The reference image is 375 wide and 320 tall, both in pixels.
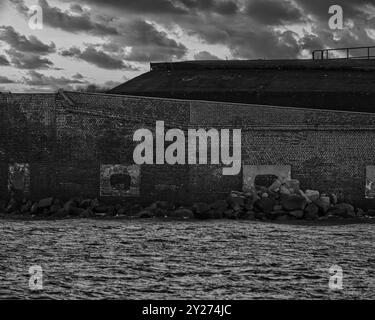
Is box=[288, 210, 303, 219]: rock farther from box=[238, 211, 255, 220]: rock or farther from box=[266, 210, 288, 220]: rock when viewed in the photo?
box=[238, 211, 255, 220]: rock

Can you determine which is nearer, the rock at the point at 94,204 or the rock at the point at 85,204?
the rock at the point at 94,204

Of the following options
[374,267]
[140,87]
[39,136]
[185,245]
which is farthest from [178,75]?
[374,267]

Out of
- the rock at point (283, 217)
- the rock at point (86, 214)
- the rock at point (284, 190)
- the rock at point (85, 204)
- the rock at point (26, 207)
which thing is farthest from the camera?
the rock at point (26, 207)

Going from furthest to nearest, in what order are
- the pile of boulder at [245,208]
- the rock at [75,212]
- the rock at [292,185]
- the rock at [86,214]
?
the rock at [75,212]
the rock at [292,185]
the rock at [86,214]
the pile of boulder at [245,208]

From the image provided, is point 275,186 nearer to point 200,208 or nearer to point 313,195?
point 313,195

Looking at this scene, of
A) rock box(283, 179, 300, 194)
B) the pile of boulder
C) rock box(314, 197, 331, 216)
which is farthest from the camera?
rock box(283, 179, 300, 194)

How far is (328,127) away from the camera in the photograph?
21.5m

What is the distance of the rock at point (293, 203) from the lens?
66.1 ft

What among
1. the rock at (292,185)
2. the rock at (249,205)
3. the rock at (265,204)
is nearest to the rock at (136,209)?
the rock at (249,205)

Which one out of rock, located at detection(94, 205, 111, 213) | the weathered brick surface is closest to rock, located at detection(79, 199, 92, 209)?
rock, located at detection(94, 205, 111, 213)

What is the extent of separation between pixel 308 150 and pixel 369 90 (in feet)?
15.2

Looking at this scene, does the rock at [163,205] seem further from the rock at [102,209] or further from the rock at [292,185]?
the rock at [292,185]

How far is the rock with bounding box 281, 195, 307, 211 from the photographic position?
Answer: 20156 millimetres

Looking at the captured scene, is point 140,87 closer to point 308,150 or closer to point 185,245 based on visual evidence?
point 308,150
